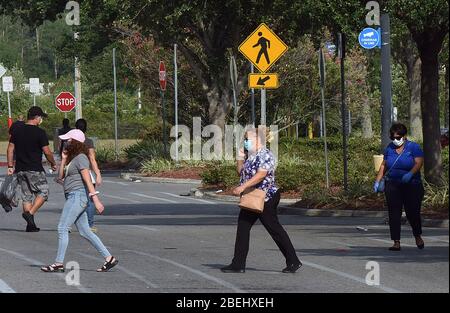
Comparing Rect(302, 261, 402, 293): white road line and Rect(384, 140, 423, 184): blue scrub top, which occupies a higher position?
Rect(384, 140, 423, 184): blue scrub top

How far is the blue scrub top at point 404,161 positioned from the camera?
687 inches

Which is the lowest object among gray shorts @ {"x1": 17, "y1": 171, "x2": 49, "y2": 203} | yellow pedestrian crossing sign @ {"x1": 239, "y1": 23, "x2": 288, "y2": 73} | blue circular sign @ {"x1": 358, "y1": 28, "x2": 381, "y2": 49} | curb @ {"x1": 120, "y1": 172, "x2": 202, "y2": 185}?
curb @ {"x1": 120, "y1": 172, "x2": 202, "y2": 185}

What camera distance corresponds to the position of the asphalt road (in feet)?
44.8

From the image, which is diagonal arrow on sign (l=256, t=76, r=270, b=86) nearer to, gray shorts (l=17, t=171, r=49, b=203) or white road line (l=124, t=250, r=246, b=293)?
gray shorts (l=17, t=171, r=49, b=203)

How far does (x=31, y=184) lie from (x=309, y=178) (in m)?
10.9

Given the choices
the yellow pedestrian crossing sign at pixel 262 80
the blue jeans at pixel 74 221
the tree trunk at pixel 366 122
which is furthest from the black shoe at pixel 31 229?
the tree trunk at pixel 366 122

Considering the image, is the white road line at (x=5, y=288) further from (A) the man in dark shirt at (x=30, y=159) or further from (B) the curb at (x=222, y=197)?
(B) the curb at (x=222, y=197)

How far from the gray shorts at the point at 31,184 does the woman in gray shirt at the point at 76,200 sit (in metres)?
5.16

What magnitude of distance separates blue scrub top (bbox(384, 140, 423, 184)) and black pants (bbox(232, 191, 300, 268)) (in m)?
2.95

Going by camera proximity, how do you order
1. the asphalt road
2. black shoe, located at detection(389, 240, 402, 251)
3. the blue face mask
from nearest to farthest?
the asphalt road → the blue face mask → black shoe, located at detection(389, 240, 402, 251)

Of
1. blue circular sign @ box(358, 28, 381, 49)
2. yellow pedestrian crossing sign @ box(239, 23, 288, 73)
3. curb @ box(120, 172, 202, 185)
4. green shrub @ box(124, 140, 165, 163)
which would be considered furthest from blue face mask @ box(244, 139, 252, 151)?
green shrub @ box(124, 140, 165, 163)

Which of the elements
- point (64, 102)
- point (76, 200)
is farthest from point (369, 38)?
point (64, 102)

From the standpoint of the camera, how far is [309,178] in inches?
1188

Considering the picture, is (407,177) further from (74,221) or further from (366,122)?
(366,122)
